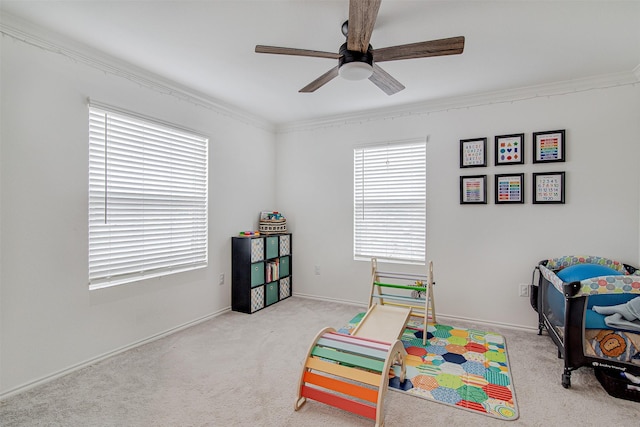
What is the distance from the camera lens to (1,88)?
6.72 ft

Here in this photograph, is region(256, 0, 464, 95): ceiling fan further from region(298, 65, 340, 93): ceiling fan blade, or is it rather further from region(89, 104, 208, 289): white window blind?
region(89, 104, 208, 289): white window blind

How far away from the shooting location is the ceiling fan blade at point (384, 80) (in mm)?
2191

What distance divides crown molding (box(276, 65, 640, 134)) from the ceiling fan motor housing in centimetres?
188

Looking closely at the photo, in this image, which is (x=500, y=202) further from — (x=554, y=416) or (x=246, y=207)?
(x=246, y=207)

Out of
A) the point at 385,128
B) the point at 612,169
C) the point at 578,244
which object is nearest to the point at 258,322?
the point at 385,128

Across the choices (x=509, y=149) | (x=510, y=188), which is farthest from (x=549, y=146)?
(x=510, y=188)

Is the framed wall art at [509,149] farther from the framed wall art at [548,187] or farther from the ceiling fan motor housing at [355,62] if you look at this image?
the ceiling fan motor housing at [355,62]

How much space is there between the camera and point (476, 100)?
3424 mm

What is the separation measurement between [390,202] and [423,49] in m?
2.25

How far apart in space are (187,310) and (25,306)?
1393 millimetres

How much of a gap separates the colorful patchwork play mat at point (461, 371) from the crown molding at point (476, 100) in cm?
243

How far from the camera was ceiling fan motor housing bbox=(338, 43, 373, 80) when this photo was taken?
1.98m

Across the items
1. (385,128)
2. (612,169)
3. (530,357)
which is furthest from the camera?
(385,128)

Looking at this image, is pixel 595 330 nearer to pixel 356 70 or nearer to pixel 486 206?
pixel 486 206
